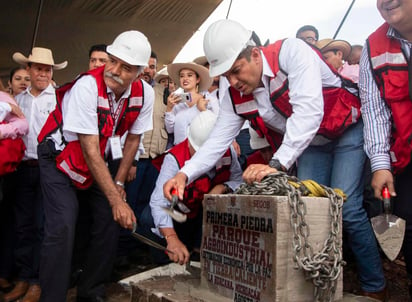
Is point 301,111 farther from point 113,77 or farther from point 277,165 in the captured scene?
point 113,77

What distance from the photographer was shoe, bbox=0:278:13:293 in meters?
3.59

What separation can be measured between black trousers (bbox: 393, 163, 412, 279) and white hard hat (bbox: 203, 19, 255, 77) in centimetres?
104

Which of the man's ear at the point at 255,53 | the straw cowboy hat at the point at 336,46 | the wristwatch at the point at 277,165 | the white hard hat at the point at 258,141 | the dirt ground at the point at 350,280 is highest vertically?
the straw cowboy hat at the point at 336,46

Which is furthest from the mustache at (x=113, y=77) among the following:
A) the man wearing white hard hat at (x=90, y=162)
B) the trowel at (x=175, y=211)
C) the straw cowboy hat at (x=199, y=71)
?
the straw cowboy hat at (x=199, y=71)

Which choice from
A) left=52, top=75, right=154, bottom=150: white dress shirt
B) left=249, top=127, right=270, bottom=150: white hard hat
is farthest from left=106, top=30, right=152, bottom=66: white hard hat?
left=249, top=127, right=270, bottom=150: white hard hat

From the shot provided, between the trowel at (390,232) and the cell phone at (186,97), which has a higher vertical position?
the cell phone at (186,97)

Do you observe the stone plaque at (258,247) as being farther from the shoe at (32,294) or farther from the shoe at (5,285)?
the shoe at (5,285)

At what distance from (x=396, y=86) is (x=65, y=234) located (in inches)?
78.1

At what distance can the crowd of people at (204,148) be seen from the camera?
2219 millimetres

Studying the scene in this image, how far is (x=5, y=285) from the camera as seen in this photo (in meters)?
3.62

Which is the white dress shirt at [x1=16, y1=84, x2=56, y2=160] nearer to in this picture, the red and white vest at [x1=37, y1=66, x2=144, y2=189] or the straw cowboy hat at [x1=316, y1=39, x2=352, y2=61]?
the red and white vest at [x1=37, y1=66, x2=144, y2=189]

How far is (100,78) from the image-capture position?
9.34 ft

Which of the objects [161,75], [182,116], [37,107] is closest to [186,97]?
[182,116]

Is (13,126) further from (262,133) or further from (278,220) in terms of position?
(278,220)
